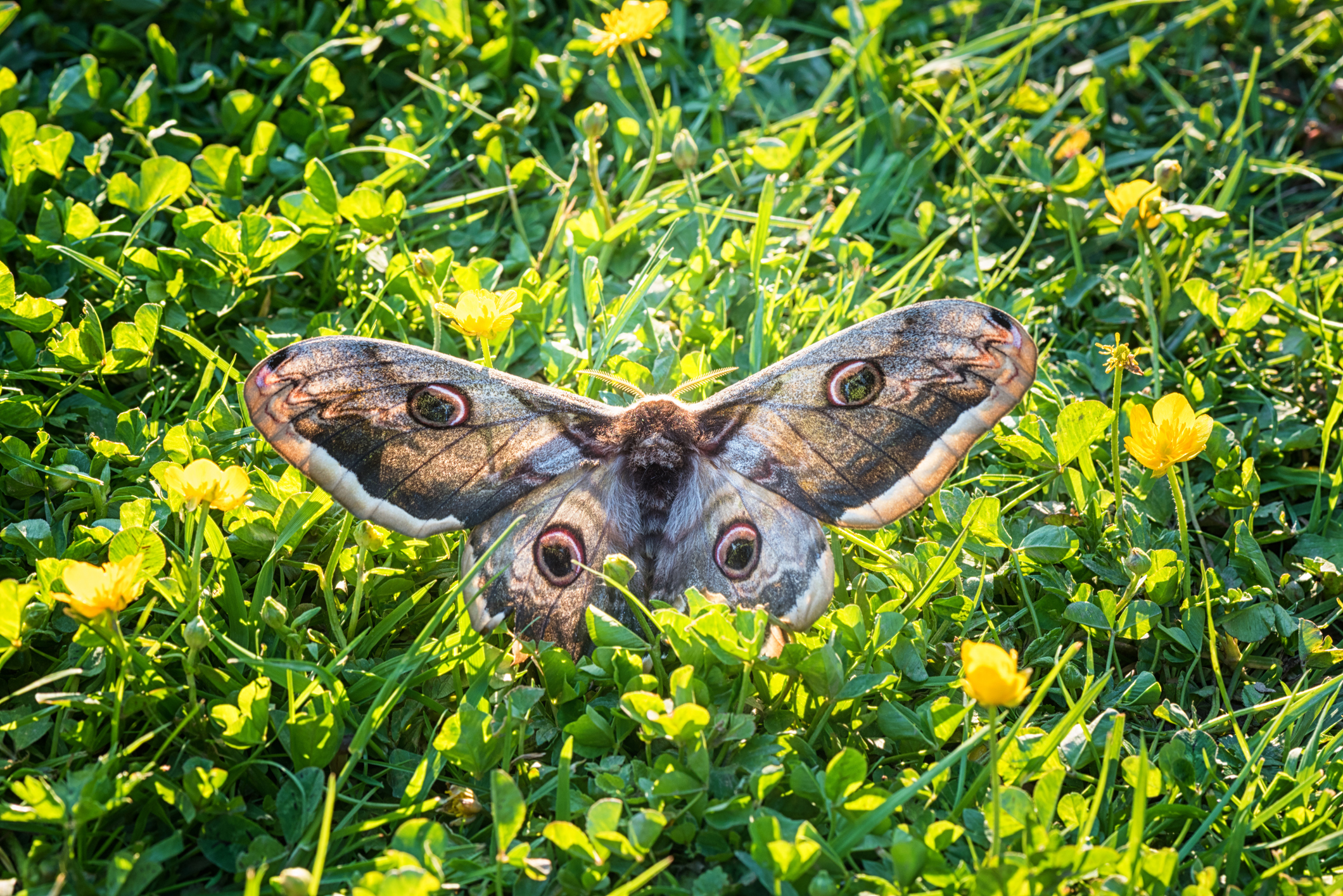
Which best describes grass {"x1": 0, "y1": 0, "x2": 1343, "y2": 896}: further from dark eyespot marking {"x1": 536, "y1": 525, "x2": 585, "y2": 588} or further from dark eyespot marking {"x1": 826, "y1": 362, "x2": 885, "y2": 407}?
dark eyespot marking {"x1": 826, "y1": 362, "x2": 885, "y2": 407}

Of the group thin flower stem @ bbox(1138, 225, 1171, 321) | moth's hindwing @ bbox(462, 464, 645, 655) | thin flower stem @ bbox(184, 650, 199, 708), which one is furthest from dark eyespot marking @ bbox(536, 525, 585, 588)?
thin flower stem @ bbox(1138, 225, 1171, 321)

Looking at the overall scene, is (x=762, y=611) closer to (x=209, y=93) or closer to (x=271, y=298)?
(x=271, y=298)

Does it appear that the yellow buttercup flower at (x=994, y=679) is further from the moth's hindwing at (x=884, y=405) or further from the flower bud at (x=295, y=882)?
the flower bud at (x=295, y=882)

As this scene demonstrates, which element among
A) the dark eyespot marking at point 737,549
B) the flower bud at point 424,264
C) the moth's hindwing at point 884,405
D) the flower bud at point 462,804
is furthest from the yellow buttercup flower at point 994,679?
the flower bud at point 424,264

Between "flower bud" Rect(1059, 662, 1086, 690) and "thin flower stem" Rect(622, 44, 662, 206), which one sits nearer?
"flower bud" Rect(1059, 662, 1086, 690)

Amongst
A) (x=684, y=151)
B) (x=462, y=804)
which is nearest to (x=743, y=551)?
(x=462, y=804)

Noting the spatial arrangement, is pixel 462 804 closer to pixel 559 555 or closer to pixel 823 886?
pixel 559 555

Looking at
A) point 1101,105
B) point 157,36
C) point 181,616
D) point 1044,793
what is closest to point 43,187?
point 157,36
